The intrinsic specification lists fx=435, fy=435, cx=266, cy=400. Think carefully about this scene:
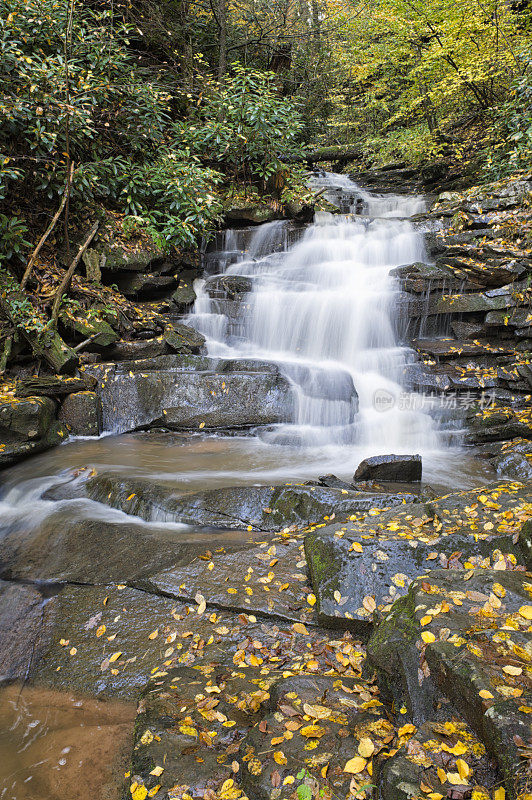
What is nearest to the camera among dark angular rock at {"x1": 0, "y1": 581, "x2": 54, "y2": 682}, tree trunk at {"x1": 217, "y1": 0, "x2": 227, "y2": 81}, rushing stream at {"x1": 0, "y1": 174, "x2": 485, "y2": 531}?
dark angular rock at {"x1": 0, "y1": 581, "x2": 54, "y2": 682}

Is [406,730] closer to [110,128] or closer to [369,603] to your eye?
[369,603]

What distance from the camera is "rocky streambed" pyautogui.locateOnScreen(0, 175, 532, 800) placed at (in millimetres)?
1819

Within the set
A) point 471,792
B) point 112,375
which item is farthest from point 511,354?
point 471,792

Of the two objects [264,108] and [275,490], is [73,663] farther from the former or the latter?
[264,108]

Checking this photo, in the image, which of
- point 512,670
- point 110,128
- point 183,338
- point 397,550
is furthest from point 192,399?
Result: point 110,128

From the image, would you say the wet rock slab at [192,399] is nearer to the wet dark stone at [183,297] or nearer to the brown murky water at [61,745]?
the wet dark stone at [183,297]

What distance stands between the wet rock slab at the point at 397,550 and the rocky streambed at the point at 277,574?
0.05 ft

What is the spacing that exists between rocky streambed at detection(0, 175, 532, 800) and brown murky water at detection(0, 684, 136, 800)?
105 mm

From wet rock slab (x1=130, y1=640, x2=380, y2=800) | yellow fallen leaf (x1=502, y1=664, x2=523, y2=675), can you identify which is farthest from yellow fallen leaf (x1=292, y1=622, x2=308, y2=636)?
yellow fallen leaf (x1=502, y1=664, x2=523, y2=675)

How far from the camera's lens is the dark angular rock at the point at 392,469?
540 cm

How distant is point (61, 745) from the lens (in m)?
2.43

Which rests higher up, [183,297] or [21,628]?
[183,297]

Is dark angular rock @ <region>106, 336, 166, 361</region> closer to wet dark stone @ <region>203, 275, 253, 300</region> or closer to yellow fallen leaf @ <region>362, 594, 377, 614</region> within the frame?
wet dark stone @ <region>203, 275, 253, 300</region>

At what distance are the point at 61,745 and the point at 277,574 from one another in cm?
166
